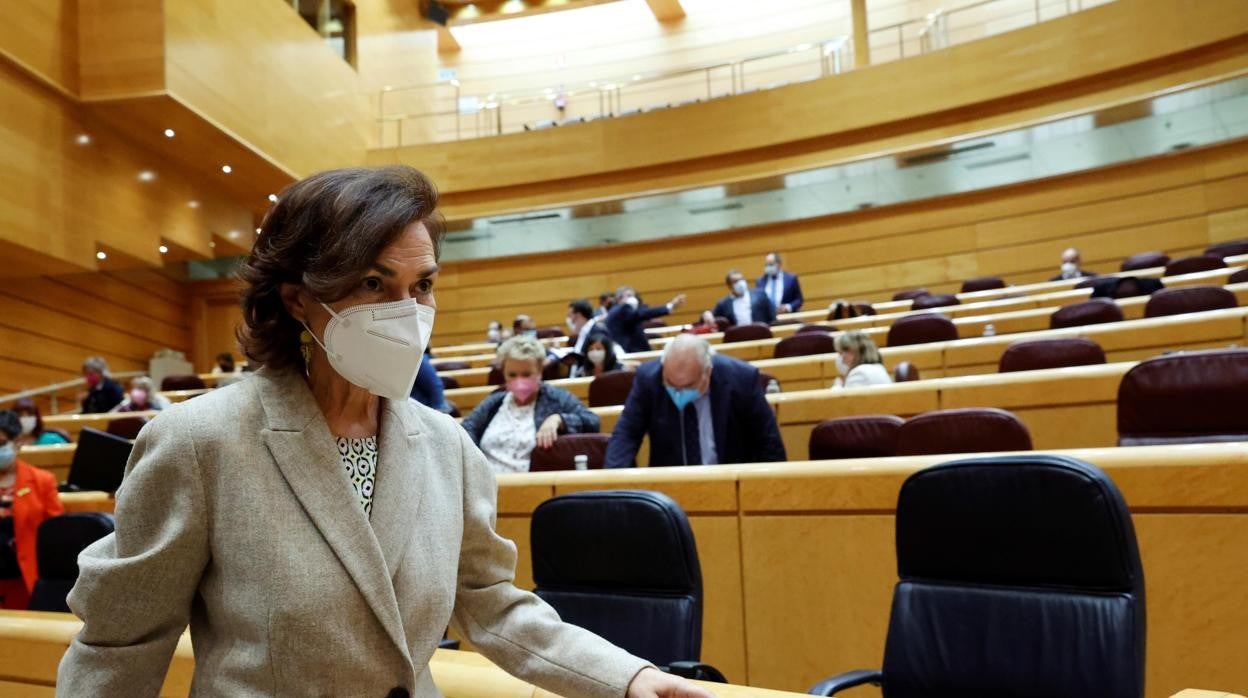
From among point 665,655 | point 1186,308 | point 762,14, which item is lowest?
point 665,655

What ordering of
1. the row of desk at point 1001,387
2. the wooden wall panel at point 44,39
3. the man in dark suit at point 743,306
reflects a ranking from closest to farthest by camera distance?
1. the row of desk at point 1001,387
2. the wooden wall panel at point 44,39
3. the man in dark suit at point 743,306

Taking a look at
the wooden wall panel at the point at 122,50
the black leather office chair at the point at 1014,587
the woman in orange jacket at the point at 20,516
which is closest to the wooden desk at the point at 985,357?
the black leather office chair at the point at 1014,587

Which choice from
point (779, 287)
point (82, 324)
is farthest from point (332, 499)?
point (82, 324)

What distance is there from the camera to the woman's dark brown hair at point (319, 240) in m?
1.13

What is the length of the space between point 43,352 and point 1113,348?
12.0 meters

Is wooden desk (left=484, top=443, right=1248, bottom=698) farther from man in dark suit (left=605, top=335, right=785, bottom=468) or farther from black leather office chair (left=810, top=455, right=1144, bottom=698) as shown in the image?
man in dark suit (left=605, top=335, right=785, bottom=468)

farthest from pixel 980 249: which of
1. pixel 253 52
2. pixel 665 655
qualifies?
pixel 665 655

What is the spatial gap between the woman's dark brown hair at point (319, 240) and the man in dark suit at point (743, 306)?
981 centimetres

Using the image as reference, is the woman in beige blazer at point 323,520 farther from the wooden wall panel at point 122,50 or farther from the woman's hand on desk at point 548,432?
the wooden wall panel at point 122,50

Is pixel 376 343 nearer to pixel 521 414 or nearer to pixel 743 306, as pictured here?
pixel 521 414

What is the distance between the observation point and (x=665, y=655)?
2.23 metres

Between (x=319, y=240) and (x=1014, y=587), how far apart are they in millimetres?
1437

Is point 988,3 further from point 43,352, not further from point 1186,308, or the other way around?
point 43,352

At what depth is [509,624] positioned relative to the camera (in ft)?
4.18
